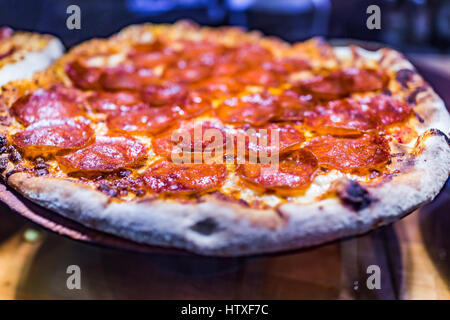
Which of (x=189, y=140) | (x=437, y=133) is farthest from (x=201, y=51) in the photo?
(x=437, y=133)

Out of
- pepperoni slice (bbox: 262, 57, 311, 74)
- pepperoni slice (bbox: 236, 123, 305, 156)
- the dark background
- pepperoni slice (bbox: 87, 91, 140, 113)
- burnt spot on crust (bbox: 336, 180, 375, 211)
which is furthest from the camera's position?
the dark background

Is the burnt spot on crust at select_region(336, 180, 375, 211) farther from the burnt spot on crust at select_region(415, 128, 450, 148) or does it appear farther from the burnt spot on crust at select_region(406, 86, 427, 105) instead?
the burnt spot on crust at select_region(406, 86, 427, 105)

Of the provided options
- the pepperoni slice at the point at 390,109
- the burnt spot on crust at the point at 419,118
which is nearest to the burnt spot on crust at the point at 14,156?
the pepperoni slice at the point at 390,109

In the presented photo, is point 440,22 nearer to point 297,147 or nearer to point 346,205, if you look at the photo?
point 297,147

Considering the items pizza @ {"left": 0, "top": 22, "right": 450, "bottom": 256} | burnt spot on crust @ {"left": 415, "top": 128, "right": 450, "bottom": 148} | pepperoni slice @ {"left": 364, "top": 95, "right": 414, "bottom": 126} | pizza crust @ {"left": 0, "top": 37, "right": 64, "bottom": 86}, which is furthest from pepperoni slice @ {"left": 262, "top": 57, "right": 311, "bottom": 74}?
pizza crust @ {"left": 0, "top": 37, "right": 64, "bottom": 86}

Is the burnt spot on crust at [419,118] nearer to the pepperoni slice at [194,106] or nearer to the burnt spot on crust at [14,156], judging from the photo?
the pepperoni slice at [194,106]

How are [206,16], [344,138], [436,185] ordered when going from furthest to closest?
1. [206,16]
2. [344,138]
3. [436,185]
